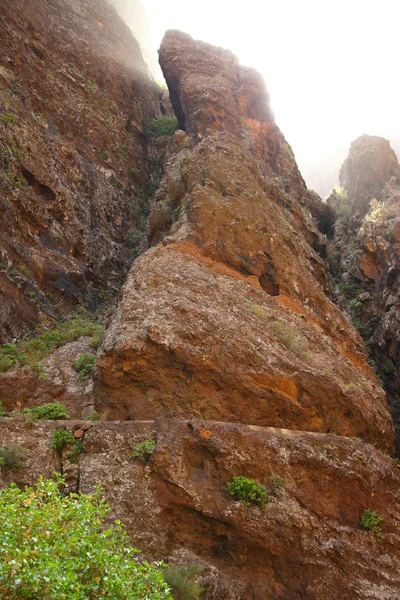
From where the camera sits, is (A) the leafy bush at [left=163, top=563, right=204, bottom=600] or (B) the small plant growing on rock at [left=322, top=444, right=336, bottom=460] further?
(B) the small plant growing on rock at [left=322, top=444, right=336, bottom=460]

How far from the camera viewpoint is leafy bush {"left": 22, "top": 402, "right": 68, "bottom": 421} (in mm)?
10859

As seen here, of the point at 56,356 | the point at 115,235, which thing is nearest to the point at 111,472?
the point at 56,356

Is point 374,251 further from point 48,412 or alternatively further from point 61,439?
point 61,439

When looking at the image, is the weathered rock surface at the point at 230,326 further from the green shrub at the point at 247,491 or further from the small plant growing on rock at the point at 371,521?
the small plant growing on rock at the point at 371,521

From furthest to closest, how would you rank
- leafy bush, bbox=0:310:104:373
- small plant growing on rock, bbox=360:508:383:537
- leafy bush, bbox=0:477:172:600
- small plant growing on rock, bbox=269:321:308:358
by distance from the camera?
small plant growing on rock, bbox=269:321:308:358 < leafy bush, bbox=0:310:104:373 < small plant growing on rock, bbox=360:508:383:537 < leafy bush, bbox=0:477:172:600

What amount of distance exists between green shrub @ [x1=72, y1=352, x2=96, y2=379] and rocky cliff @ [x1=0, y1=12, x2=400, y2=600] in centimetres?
37

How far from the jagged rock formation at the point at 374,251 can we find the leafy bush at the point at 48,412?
45.2ft

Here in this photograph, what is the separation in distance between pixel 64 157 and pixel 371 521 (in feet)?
69.6

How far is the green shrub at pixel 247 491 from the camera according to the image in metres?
9.57

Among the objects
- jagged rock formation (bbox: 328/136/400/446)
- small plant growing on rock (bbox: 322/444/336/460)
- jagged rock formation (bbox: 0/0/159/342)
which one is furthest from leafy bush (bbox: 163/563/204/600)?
jagged rock formation (bbox: 328/136/400/446)

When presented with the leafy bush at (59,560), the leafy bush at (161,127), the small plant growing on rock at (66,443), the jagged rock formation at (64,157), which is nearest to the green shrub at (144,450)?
the small plant growing on rock at (66,443)

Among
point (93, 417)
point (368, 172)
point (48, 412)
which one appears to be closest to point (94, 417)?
point (93, 417)

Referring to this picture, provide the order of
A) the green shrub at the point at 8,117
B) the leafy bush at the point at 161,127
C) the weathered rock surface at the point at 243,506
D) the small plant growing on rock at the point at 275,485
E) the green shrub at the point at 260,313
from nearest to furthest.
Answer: the weathered rock surface at the point at 243,506
the small plant growing on rock at the point at 275,485
the green shrub at the point at 260,313
the green shrub at the point at 8,117
the leafy bush at the point at 161,127

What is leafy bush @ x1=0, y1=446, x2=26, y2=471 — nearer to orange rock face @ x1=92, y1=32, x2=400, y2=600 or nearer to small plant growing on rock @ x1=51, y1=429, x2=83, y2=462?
small plant growing on rock @ x1=51, y1=429, x2=83, y2=462
